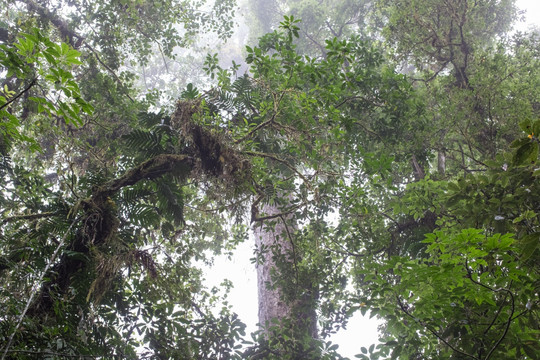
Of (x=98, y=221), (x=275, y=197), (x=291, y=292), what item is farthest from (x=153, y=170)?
(x=291, y=292)

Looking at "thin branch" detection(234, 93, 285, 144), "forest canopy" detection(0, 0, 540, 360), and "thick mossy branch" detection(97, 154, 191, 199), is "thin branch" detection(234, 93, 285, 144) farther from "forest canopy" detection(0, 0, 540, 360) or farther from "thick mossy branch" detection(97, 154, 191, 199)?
"thick mossy branch" detection(97, 154, 191, 199)

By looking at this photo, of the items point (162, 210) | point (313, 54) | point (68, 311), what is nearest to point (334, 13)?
point (313, 54)

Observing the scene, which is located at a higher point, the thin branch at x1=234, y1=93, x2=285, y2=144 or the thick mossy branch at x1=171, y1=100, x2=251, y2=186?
the thin branch at x1=234, y1=93, x2=285, y2=144

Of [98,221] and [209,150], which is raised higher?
[209,150]

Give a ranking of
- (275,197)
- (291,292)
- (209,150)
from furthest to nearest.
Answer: (291,292), (275,197), (209,150)

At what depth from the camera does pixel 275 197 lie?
517 centimetres

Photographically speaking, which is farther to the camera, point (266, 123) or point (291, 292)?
point (291, 292)

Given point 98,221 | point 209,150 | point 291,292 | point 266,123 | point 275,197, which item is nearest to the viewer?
point 98,221

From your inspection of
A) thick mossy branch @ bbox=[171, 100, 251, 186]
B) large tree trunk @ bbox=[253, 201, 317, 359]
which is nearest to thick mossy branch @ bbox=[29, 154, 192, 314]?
thick mossy branch @ bbox=[171, 100, 251, 186]

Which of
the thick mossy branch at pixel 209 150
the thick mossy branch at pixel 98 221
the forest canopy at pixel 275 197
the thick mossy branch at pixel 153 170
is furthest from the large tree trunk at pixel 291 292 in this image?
the thick mossy branch at pixel 98 221

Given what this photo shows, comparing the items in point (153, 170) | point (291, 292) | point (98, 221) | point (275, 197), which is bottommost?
point (98, 221)

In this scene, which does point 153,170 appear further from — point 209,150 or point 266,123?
point 266,123

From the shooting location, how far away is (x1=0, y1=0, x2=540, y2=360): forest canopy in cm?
271

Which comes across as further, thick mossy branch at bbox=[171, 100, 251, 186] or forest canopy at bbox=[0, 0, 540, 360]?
thick mossy branch at bbox=[171, 100, 251, 186]
